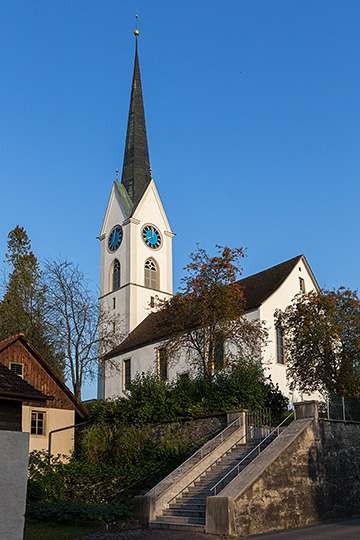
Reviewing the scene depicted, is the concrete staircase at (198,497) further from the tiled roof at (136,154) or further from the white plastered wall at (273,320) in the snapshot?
the tiled roof at (136,154)

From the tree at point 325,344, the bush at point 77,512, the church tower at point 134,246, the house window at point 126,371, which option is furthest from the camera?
the church tower at point 134,246

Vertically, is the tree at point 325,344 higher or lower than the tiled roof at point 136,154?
lower

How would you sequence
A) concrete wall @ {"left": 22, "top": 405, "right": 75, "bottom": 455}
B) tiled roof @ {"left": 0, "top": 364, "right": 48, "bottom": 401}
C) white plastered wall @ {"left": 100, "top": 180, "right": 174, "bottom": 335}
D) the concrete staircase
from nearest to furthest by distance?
tiled roof @ {"left": 0, "top": 364, "right": 48, "bottom": 401}, the concrete staircase, concrete wall @ {"left": 22, "top": 405, "right": 75, "bottom": 455}, white plastered wall @ {"left": 100, "top": 180, "right": 174, "bottom": 335}

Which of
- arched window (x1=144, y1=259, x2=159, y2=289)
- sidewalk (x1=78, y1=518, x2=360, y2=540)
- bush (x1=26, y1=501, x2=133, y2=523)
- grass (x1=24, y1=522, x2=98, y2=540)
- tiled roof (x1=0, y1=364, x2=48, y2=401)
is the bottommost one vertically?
sidewalk (x1=78, y1=518, x2=360, y2=540)

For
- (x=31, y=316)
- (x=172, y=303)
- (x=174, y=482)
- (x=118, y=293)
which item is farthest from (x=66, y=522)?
(x=118, y=293)

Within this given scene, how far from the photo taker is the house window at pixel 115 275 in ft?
159

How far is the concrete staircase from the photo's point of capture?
14703 mm

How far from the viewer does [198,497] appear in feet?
52.4

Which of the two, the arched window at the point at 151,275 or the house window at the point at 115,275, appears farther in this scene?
the house window at the point at 115,275

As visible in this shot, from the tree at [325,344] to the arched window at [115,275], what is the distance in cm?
2017

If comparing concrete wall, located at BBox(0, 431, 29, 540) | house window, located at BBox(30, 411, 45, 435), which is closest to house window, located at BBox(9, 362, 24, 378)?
house window, located at BBox(30, 411, 45, 435)

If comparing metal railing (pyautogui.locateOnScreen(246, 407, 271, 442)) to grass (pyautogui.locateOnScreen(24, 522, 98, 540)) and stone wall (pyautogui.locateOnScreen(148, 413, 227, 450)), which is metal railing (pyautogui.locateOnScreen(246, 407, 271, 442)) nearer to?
stone wall (pyautogui.locateOnScreen(148, 413, 227, 450))

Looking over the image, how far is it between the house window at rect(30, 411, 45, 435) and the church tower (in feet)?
64.3

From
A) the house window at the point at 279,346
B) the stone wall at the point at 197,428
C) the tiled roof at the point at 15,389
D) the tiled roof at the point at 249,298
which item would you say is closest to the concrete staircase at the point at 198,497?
the stone wall at the point at 197,428
